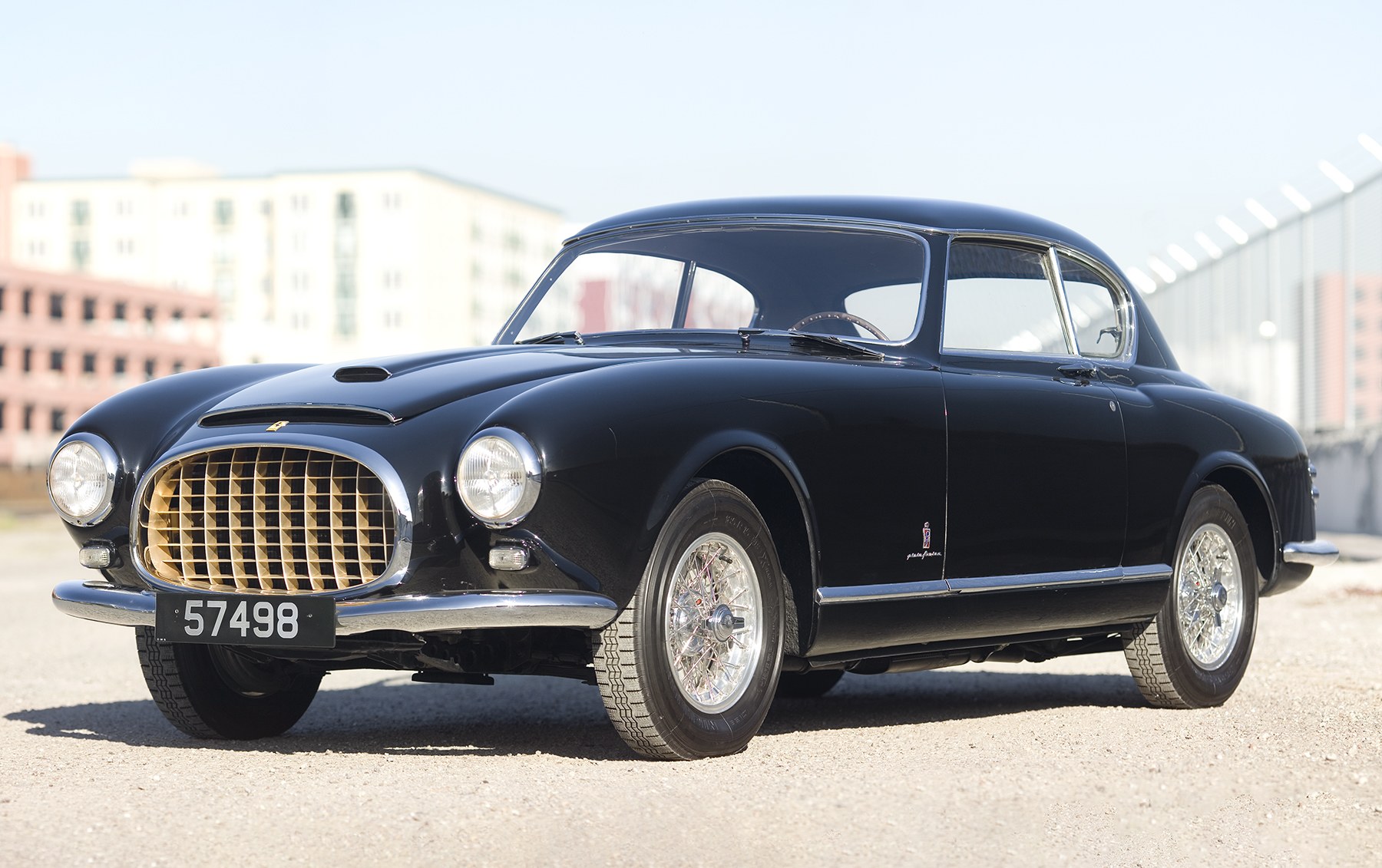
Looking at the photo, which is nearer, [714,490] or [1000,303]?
[714,490]

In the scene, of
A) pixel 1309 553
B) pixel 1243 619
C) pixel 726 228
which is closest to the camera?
pixel 726 228

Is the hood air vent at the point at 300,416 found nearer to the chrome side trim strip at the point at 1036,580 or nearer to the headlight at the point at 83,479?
the headlight at the point at 83,479

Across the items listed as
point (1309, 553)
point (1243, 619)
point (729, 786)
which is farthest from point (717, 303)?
point (1309, 553)

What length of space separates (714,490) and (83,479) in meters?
2.04

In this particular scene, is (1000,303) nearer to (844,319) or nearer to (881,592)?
(844,319)

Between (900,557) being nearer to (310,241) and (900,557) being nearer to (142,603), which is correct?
(142,603)

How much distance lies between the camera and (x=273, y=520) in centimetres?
515

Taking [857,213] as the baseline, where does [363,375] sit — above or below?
below

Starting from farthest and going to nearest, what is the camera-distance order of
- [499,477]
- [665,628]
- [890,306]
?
[890,306]
[665,628]
[499,477]

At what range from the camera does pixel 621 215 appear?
7250 millimetres

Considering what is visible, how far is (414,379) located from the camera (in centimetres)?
532

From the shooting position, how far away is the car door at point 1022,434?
6090 mm

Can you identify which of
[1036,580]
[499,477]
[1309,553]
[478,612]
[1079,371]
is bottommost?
[1309,553]

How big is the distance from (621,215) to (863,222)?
1128 millimetres
